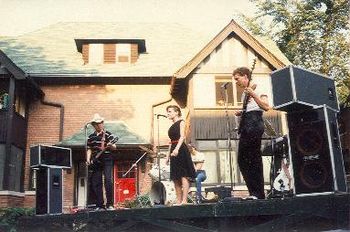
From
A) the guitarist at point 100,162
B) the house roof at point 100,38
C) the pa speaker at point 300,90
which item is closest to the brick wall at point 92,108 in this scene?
the house roof at point 100,38

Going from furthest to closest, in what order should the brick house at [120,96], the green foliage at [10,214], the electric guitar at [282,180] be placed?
the brick house at [120,96], the green foliage at [10,214], the electric guitar at [282,180]

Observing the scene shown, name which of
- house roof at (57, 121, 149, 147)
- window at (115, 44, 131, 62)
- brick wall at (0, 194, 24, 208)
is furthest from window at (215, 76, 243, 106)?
brick wall at (0, 194, 24, 208)

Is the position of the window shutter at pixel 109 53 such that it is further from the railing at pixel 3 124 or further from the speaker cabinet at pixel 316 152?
the speaker cabinet at pixel 316 152

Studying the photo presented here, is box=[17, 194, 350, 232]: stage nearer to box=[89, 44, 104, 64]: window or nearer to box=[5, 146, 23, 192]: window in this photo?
box=[5, 146, 23, 192]: window

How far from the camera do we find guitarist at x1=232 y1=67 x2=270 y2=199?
4.40 m

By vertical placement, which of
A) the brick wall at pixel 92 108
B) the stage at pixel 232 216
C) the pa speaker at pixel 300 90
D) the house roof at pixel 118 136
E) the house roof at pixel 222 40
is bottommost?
the stage at pixel 232 216

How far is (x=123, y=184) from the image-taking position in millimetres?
14570

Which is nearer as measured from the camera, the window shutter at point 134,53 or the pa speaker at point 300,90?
the pa speaker at point 300,90

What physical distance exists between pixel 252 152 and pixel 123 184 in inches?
420

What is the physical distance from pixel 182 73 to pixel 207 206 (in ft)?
33.9

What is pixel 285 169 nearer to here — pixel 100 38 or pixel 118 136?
pixel 118 136

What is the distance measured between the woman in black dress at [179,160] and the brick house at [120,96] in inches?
313

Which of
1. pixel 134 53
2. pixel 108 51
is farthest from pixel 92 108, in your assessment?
pixel 134 53

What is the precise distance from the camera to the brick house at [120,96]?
1361cm
